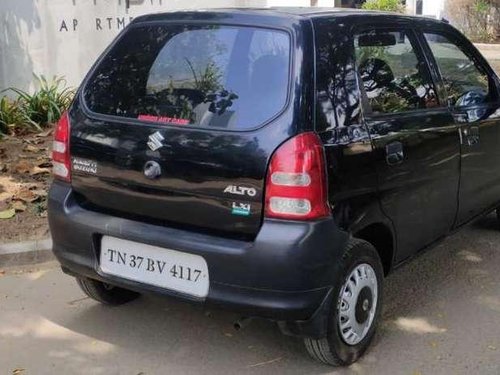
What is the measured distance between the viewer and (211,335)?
12.0ft

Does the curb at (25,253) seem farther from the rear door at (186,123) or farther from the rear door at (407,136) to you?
the rear door at (407,136)

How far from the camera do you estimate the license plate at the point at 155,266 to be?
10.0 feet

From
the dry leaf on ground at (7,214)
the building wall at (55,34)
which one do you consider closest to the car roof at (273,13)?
the dry leaf on ground at (7,214)

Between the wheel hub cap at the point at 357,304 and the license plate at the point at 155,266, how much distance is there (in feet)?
2.15

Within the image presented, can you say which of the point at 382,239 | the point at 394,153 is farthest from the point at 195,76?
the point at 382,239

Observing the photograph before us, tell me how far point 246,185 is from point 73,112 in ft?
3.63

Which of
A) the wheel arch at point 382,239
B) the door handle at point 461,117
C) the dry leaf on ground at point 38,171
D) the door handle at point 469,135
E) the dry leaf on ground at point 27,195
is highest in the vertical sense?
the door handle at point 461,117

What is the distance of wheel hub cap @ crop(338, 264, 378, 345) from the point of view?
3.22 metres

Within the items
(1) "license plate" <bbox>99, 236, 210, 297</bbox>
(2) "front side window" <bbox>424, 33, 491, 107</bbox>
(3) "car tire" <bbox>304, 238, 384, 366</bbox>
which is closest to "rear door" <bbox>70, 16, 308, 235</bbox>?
(1) "license plate" <bbox>99, 236, 210, 297</bbox>

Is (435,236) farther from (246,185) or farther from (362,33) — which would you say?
(246,185)

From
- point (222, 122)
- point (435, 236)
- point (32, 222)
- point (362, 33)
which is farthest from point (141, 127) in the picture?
point (32, 222)

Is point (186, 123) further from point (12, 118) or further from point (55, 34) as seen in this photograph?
point (55, 34)

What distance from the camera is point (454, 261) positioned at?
476 cm

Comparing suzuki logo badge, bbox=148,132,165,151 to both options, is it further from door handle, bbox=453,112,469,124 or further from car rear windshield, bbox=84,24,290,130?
door handle, bbox=453,112,469,124
